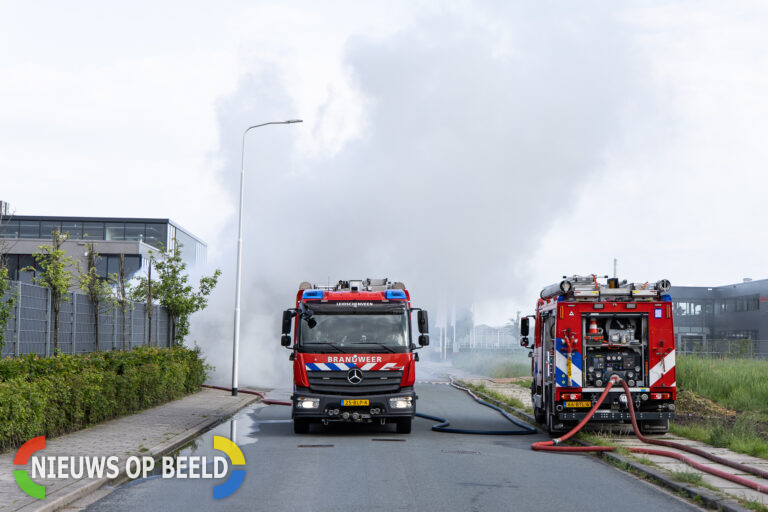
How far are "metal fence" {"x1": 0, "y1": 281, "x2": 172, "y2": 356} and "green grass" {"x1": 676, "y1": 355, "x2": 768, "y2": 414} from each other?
49.3ft

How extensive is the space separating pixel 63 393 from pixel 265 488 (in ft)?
17.9

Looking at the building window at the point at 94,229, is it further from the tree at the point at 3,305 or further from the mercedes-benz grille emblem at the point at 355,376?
the mercedes-benz grille emblem at the point at 355,376

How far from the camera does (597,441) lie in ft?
46.9

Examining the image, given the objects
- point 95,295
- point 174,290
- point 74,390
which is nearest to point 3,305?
point 74,390

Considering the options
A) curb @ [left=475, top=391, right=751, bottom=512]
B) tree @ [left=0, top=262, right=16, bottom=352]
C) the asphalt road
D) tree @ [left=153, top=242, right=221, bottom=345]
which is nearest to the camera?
curb @ [left=475, top=391, right=751, bottom=512]

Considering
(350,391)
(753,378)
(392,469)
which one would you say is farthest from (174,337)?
(392,469)

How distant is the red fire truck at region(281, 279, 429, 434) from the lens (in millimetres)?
15461

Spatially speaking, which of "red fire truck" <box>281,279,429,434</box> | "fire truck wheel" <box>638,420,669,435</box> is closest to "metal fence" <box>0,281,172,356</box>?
"red fire truck" <box>281,279,429,434</box>

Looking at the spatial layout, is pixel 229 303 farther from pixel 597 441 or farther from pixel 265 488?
pixel 265 488

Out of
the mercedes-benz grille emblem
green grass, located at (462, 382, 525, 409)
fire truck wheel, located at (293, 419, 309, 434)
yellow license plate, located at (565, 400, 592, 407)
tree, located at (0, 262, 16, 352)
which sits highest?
tree, located at (0, 262, 16, 352)

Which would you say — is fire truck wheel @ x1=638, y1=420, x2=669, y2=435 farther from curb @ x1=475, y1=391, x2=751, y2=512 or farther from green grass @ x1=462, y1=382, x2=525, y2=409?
green grass @ x1=462, y1=382, x2=525, y2=409

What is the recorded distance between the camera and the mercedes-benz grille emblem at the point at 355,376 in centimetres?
1544

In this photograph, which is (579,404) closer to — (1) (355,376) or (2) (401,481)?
(1) (355,376)

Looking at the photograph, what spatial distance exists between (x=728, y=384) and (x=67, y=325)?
16.3 metres
